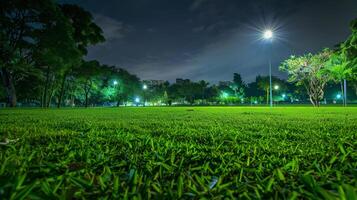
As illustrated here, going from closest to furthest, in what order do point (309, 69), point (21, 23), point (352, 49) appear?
point (352, 49) < point (21, 23) < point (309, 69)

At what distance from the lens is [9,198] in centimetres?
86

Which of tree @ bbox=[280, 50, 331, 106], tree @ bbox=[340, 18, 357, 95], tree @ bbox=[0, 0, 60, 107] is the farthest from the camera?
tree @ bbox=[280, 50, 331, 106]

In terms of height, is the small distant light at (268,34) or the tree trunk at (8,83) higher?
the small distant light at (268,34)

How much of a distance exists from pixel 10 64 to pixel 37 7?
23.3ft

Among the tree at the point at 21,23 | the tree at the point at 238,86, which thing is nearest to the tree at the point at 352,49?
the tree at the point at 21,23

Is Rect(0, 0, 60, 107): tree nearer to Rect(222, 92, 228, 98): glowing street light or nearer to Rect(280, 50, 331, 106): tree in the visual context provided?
Rect(280, 50, 331, 106): tree

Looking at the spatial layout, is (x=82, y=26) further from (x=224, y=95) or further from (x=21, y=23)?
(x=224, y=95)

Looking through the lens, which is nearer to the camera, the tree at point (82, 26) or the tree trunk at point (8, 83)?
the tree trunk at point (8, 83)

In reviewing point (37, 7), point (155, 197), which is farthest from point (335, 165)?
point (37, 7)

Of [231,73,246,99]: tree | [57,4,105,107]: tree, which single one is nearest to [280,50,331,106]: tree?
[57,4,105,107]: tree

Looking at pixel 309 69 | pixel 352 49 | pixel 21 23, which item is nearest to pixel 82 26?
pixel 21 23

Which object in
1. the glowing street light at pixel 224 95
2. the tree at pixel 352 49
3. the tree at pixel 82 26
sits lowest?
the tree at pixel 352 49

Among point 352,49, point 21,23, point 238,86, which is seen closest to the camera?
point 352,49

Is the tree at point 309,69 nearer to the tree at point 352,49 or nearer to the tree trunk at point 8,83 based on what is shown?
the tree at point 352,49
